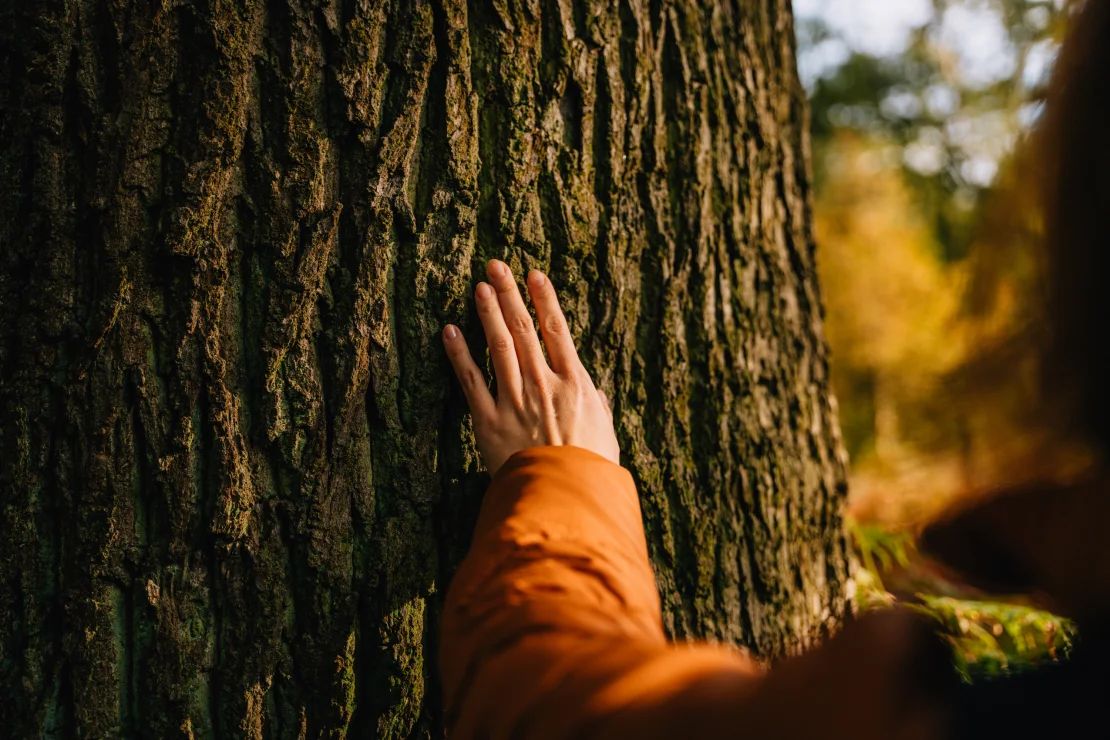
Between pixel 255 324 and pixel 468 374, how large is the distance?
436 mm

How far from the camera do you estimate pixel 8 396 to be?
156cm

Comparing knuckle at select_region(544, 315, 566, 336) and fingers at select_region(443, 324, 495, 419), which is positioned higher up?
knuckle at select_region(544, 315, 566, 336)

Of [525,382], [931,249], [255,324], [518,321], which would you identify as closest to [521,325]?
[518,321]

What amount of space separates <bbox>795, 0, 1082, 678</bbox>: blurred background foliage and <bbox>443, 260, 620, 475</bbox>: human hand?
2.18ft

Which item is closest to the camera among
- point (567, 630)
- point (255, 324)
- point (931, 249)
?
point (567, 630)

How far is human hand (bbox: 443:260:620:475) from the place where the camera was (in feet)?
5.37

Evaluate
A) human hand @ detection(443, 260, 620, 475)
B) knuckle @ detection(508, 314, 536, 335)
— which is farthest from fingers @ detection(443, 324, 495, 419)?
knuckle @ detection(508, 314, 536, 335)

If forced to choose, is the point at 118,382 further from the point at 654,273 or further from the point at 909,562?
the point at 909,562

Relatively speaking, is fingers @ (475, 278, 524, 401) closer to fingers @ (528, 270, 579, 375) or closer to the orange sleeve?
fingers @ (528, 270, 579, 375)

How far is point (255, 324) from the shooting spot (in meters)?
1.60

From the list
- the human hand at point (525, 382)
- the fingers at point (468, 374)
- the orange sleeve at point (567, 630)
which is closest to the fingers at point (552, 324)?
the human hand at point (525, 382)

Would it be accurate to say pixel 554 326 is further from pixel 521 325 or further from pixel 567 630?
pixel 567 630

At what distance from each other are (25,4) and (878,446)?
1247 centimetres

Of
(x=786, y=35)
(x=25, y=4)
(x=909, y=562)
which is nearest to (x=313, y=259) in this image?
(x=25, y=4)
